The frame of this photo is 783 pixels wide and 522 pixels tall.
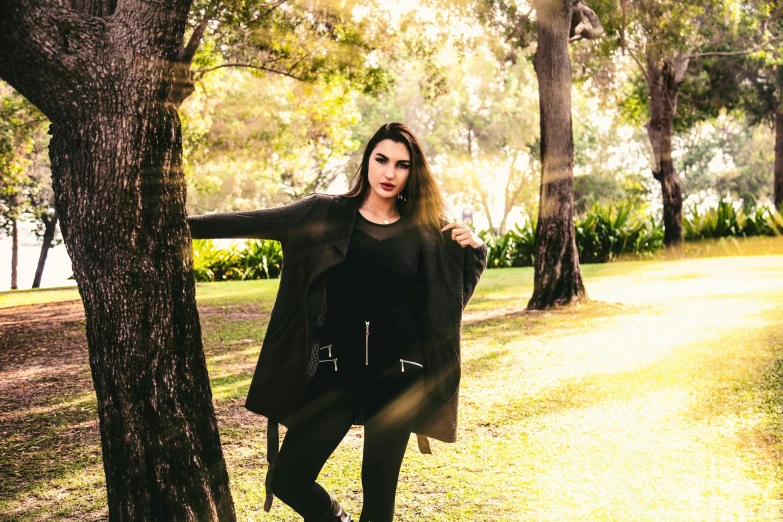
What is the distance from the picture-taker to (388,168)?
3.48m

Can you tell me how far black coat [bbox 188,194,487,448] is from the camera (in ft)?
10.7

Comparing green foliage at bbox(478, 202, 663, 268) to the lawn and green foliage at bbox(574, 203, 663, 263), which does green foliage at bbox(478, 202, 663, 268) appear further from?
the lawn

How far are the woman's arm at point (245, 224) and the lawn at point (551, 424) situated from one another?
172 centimetres

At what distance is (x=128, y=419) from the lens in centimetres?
311

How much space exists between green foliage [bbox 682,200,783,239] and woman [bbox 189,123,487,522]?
826 inches

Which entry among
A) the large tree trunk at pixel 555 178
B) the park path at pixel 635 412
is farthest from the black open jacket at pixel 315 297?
the large tree trunk at pixel 555 178

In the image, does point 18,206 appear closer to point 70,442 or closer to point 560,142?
point 560,142

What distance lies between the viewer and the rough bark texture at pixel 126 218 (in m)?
3.05

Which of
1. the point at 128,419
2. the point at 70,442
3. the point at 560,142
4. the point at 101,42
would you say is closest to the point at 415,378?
the point at 128,419

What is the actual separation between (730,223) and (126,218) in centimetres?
2257

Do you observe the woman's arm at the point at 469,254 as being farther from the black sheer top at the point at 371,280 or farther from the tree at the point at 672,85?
the tree at the point at 672,85

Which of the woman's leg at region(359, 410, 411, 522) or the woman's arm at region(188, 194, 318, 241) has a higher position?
the woman's arm at region(188, 194, 318, 241)

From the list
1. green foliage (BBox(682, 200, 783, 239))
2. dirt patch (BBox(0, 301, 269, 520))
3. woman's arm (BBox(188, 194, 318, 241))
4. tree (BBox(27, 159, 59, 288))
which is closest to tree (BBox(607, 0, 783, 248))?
green foliage (BBox(682, 200, 783, 239))

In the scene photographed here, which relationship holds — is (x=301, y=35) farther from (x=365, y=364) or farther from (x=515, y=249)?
(x=365, y=364)
